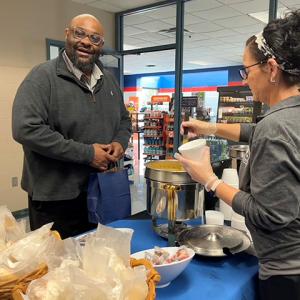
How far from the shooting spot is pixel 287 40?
3.16 ft

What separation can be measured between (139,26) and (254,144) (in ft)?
17.7

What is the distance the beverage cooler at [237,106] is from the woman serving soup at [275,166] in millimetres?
3498

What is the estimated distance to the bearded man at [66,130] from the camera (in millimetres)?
1681

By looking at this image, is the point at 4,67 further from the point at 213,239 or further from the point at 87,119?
the point at 213,239

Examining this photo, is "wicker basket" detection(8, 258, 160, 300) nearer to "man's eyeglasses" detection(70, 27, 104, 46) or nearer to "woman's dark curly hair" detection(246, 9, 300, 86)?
"woman's dark curly hair" detection(246, 9, 300, 86)

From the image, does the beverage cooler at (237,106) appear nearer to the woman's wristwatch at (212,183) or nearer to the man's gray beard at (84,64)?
the man's gray beard at (84,64)

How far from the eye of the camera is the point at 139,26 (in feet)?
19.3

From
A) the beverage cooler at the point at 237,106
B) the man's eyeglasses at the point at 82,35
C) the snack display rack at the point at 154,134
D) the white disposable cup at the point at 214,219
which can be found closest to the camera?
the white disposable cup at the point at 214,219

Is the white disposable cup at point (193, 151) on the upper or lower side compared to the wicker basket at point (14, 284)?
upper

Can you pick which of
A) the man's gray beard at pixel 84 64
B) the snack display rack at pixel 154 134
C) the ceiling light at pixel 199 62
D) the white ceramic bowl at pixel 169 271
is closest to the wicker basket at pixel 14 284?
the white ceramic bowl at pixel 169 271

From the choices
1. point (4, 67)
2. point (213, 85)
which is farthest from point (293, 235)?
point (213, 85)

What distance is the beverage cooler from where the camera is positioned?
449 cm

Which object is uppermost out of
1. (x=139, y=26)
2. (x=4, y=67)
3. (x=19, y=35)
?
(x=139, y=26)

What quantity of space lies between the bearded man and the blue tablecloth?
1.91 feet
